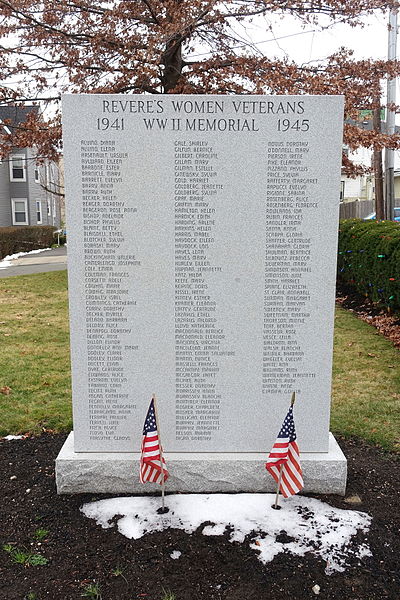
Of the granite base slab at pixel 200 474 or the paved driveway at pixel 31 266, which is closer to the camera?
the granite base slab at pixel 200 474

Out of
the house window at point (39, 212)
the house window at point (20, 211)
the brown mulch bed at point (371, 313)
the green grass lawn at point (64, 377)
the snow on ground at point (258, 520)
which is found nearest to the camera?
the snow on ground at point (258, 520)

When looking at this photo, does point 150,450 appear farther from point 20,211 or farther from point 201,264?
point 20,211

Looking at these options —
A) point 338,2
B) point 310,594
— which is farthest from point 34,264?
point 310,594

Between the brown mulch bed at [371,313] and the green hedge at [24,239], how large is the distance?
17358mm

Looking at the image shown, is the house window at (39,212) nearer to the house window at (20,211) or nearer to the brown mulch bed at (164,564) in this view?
the house window at (20,211)

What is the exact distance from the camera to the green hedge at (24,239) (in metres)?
25.4

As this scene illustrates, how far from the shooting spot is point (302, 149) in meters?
3.64

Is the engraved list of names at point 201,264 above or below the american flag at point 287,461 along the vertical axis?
above

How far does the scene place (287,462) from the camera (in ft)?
11.6

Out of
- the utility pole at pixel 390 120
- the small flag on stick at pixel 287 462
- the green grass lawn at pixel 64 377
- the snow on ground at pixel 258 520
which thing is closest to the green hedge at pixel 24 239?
the green grass lawn at pixel 64 377

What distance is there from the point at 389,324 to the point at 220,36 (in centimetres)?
659

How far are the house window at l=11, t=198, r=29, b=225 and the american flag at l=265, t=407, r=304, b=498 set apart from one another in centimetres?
3369

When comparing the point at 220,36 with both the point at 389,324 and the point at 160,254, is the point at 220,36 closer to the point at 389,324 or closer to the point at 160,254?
the point at 389,324

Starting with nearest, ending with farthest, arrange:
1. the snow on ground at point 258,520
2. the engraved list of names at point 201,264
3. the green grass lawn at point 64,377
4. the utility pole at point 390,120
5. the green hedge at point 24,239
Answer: the snow on ground at point 258,520, the engraved list of names at point 201,264, the green grass lawn at point 64,377, the utility pole at point 390,120, the green hedge at point 24,239
